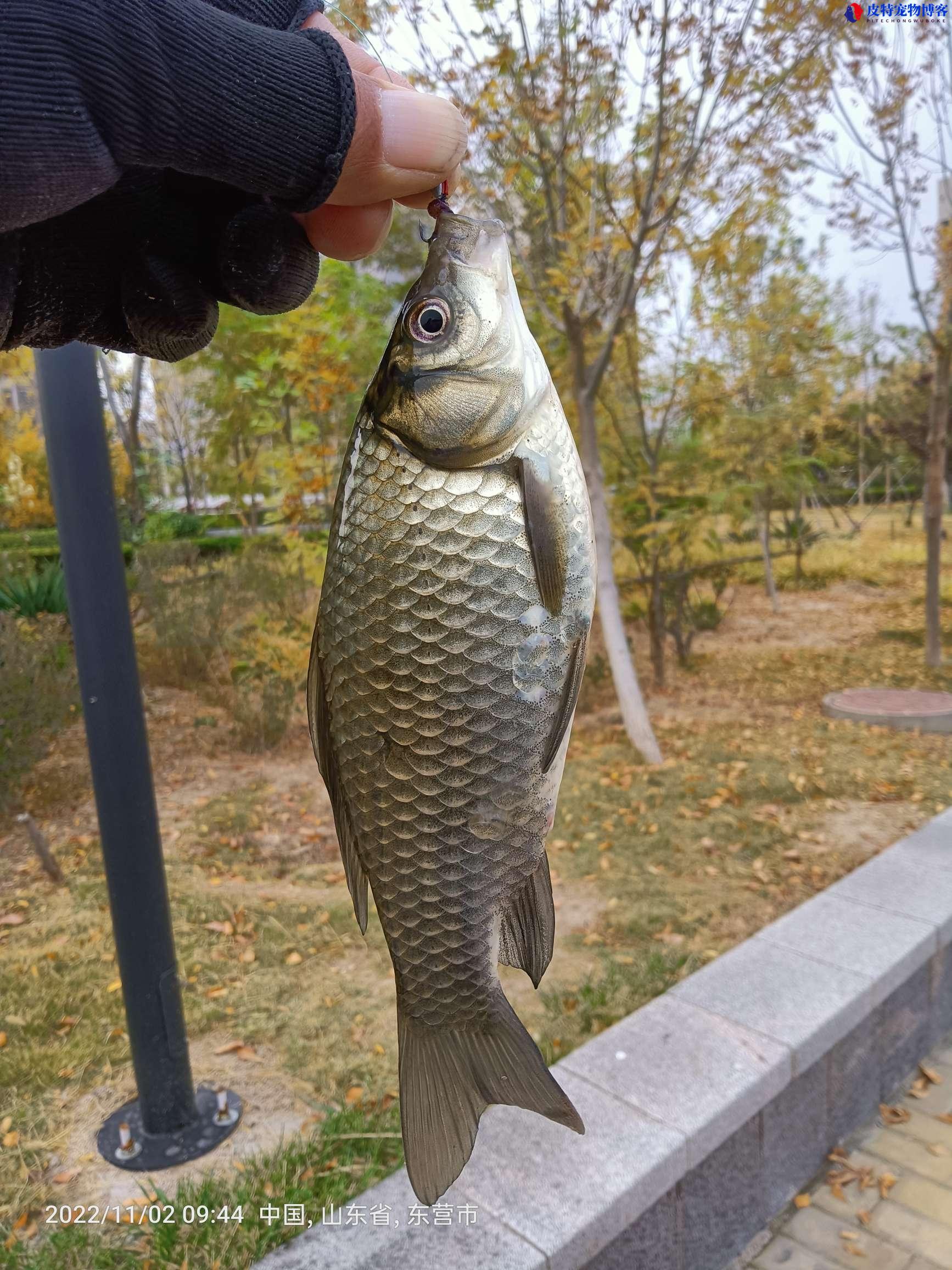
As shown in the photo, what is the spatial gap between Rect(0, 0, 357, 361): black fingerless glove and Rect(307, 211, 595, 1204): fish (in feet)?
0.72

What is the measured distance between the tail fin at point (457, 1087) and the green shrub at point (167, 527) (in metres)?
8.70

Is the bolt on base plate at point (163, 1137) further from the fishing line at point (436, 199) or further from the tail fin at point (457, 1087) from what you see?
the fishing line at point (436, 199)

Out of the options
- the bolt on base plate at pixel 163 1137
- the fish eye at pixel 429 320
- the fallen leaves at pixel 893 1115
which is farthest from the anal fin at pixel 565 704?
the fallen leaves at pixel 893 1115

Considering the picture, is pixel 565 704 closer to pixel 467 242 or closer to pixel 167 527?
pixel 467 242

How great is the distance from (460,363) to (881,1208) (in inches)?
130

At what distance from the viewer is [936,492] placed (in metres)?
8.98

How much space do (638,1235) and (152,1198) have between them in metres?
1.39

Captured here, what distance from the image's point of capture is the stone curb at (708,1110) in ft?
7.54

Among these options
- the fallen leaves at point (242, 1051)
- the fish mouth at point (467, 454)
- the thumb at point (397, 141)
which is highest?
the thumb at point (397, 141)

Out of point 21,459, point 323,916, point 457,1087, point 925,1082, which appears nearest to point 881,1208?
point 925,1082

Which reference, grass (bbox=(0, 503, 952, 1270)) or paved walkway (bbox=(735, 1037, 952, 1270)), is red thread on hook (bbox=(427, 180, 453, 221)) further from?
paved walkway (bbox=(735, 1037, 952, 1270))

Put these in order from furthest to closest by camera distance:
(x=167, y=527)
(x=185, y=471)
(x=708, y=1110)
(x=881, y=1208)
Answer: (x=185, y=471) < (x=167, y=527) < (x=881, y=1208) < (x=708, y=1110)

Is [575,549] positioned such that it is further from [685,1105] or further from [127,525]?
[127,525]

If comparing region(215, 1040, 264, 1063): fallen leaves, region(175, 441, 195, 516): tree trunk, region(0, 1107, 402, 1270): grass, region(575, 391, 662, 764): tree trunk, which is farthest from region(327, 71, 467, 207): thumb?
region(175, 441, 195, 516): tree trunk
